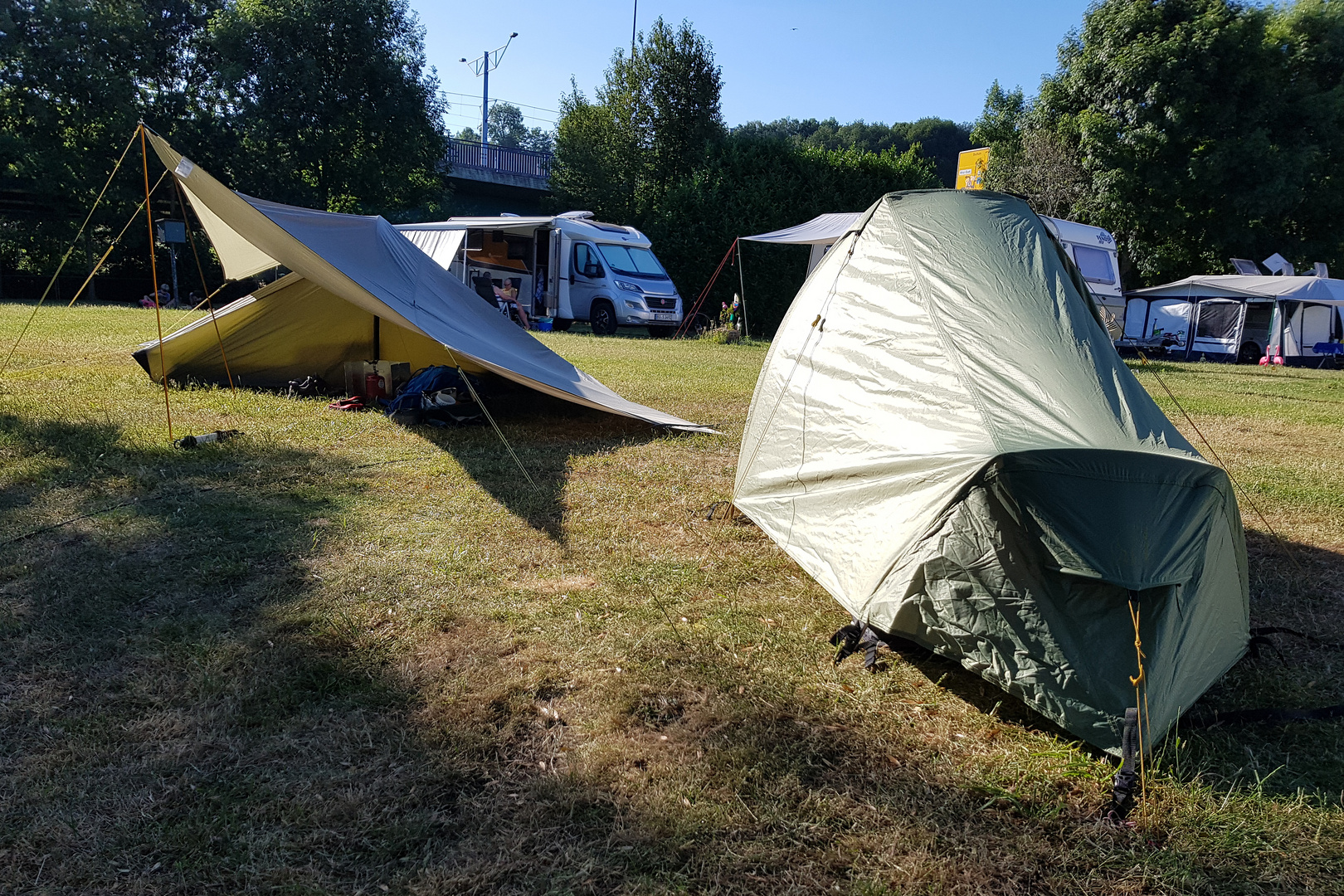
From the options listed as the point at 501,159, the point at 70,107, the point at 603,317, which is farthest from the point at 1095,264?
the point at 70,107

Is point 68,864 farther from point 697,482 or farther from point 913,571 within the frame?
point 697,482

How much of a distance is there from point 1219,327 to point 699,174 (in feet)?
44.3

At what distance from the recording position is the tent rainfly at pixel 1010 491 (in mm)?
2502

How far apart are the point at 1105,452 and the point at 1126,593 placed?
1.42ft

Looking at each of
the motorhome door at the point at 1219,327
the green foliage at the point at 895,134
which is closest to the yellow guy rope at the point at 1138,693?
the motorhome door at the point at 1219,327

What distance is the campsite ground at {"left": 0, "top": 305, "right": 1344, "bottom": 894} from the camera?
2.01 m

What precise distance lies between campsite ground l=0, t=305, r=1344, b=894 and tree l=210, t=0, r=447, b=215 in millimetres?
21665

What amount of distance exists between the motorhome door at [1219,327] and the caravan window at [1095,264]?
13.2ft

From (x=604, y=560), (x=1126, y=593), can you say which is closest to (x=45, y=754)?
(x=604, y=560)

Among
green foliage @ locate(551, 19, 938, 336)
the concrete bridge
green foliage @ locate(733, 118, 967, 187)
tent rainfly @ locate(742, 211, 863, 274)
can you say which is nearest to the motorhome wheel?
tent rainfly @ locate(742, 211, 863, 274)

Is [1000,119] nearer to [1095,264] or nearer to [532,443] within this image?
[1095,264]

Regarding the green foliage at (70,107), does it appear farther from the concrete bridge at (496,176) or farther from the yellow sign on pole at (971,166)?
the yellow sign on pole at (971,166)

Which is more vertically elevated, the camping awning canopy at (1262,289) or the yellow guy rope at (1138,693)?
the camping awning canopy at (1262,289)

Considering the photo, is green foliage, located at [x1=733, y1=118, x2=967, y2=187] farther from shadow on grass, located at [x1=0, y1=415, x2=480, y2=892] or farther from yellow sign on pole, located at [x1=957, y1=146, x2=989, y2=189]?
shadow on grass, located at [x1=0, y1=415, x2=480, y2=892]
